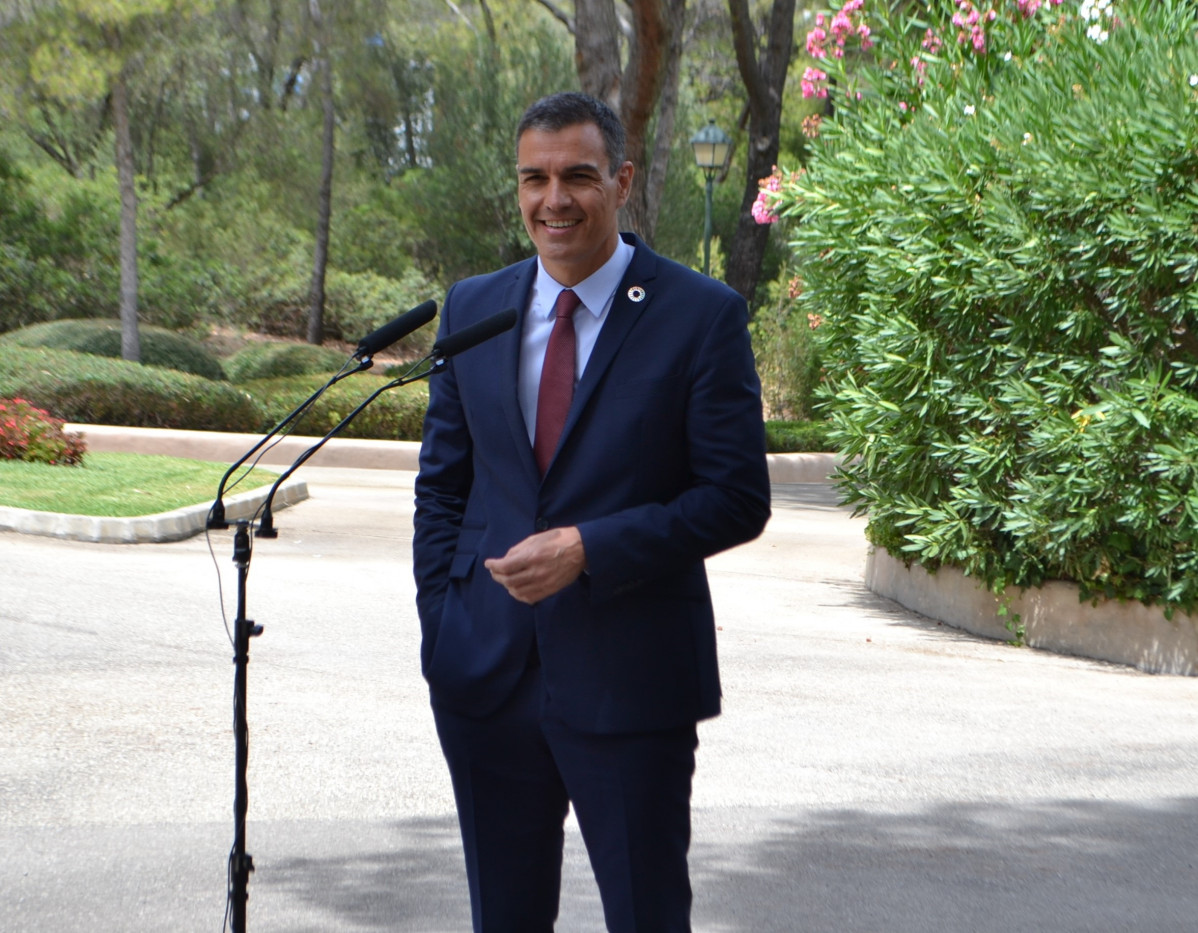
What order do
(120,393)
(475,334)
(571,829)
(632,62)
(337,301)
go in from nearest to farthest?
1. (475,334)
2. (571,829)
3. (632,62)
4. (120,393)
5. (337,301)

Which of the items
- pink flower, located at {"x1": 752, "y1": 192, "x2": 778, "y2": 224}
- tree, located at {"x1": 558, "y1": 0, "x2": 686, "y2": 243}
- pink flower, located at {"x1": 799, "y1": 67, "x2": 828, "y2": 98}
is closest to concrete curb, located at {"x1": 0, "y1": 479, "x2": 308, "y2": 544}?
pink flower, located at {"x1": 752, "y1": 192, "x2": 778, "y2": 224}

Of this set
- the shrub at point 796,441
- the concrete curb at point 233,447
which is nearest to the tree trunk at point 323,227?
the concrete curb at point 233,447

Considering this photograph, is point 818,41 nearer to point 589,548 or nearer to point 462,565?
point 462,565

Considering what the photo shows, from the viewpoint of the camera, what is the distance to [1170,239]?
26.0 feet

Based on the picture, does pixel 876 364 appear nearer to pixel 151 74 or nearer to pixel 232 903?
pixel 232 903

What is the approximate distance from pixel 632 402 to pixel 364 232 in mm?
35286

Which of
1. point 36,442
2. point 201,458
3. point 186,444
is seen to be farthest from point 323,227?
point 36,442

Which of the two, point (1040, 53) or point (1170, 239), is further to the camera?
point (1040, 53)

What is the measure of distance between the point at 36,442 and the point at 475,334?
43.0 ft

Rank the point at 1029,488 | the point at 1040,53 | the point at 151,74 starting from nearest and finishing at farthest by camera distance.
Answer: the point at 1029,488 → the point at 1040,53 → the point at 151,74

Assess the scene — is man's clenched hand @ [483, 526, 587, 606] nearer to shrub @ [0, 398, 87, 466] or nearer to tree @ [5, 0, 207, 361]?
shrub @ [0, 398, 87, 466]

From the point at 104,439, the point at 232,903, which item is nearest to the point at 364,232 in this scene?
the point at 104,439

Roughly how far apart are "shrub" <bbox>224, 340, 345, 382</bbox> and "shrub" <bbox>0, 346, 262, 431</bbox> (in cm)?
679

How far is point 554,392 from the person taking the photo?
2.65m
